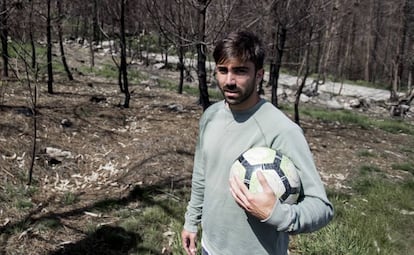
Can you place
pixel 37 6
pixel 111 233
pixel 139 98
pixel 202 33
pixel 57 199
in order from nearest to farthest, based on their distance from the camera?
pixel 111 233 → pixel 57 199 → pixel 202 33 → pixel 37 6 → pixel 139 98

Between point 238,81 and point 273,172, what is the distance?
432 millimetres

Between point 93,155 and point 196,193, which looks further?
point 93,155

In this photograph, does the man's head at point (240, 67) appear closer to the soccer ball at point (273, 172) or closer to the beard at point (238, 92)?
the beard at point (238, 92)

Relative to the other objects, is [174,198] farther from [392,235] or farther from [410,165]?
[410,165]

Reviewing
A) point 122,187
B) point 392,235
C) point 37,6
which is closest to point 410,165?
point 392,235

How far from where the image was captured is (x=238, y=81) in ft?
5.77

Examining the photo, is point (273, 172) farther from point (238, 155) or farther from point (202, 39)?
point (202, 39)

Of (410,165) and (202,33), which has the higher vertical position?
(202,33)

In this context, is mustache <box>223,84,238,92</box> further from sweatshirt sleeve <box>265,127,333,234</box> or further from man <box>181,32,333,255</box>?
sweatshirt sleeve <box>265,127,333,234</box>

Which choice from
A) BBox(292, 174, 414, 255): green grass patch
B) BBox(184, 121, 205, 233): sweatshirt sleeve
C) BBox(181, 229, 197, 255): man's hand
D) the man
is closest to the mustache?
the man

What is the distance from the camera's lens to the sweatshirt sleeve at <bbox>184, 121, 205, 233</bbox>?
223cm

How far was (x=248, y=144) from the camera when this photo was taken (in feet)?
5.96

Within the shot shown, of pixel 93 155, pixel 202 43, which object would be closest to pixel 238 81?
pixel 202 43

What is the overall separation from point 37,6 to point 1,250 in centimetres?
888
